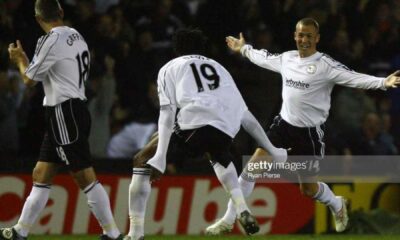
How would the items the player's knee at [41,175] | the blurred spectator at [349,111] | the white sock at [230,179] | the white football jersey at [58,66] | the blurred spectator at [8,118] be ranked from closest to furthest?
the white football jersey at [58,66] < the player's knee at [41,175] < the white sock at [230,179] < the blurred spectator at [8,118] < the blurred spectator at [349,111]

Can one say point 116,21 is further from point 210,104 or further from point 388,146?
point 210,104

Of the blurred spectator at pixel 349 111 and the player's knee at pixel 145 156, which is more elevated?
the player's knee at pixel 145 156

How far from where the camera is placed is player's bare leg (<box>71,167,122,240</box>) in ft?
34.5

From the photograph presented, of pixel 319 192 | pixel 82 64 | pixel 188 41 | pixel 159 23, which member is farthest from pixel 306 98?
pixel 159 23

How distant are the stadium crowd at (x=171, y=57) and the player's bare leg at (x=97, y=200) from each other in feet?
15.3

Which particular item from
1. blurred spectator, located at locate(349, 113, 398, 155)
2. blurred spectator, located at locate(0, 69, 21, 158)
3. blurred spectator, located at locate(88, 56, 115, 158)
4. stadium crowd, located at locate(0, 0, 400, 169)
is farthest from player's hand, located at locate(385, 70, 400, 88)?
blurred spectator, located at locate(0, 69, 21, 158)

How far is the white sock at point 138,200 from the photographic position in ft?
35.6

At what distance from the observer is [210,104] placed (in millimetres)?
10688

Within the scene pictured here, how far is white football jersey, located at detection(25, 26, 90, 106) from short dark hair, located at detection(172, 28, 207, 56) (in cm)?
95

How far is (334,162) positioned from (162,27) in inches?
131

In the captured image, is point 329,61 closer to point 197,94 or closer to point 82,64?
Answer: point 197,94

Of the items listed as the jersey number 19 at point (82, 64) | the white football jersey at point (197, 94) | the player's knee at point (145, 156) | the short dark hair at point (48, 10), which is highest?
the short dark hair at point (48, 10)

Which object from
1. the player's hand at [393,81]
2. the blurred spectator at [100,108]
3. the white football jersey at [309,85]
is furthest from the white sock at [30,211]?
the blurred spectator at [100,108]

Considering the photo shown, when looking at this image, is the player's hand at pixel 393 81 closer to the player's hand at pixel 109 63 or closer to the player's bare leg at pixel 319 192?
the player's bare leg at pixel 319 192
